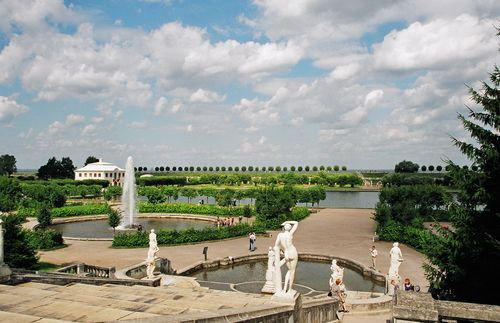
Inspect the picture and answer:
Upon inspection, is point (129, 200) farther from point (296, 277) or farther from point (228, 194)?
point (296, 277)

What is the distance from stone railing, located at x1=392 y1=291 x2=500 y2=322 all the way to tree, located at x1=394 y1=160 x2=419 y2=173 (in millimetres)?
173819

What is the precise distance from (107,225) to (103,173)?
2872 inches

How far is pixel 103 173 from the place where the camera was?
115000 millimetres

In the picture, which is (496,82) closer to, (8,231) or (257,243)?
(8,231)

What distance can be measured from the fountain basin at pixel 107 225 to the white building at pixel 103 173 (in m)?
65.8

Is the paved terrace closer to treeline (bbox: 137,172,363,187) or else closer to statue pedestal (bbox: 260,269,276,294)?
statue pedestal (bbox: 260,269,276,294)

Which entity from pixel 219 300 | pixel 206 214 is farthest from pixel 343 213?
pixel 219 300

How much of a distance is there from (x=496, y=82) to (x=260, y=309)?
33.2ft

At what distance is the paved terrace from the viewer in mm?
26377

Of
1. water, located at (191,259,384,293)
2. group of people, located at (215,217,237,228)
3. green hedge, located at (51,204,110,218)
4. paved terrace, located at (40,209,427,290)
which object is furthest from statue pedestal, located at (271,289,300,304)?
green hedge, located at (51,204,110,218)

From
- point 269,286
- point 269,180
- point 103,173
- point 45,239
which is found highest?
point 103,173

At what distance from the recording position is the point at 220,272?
2530 centimetres

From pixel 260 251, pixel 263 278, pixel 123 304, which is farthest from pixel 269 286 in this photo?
pixel 123 304

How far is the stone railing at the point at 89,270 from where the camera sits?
20.3m
